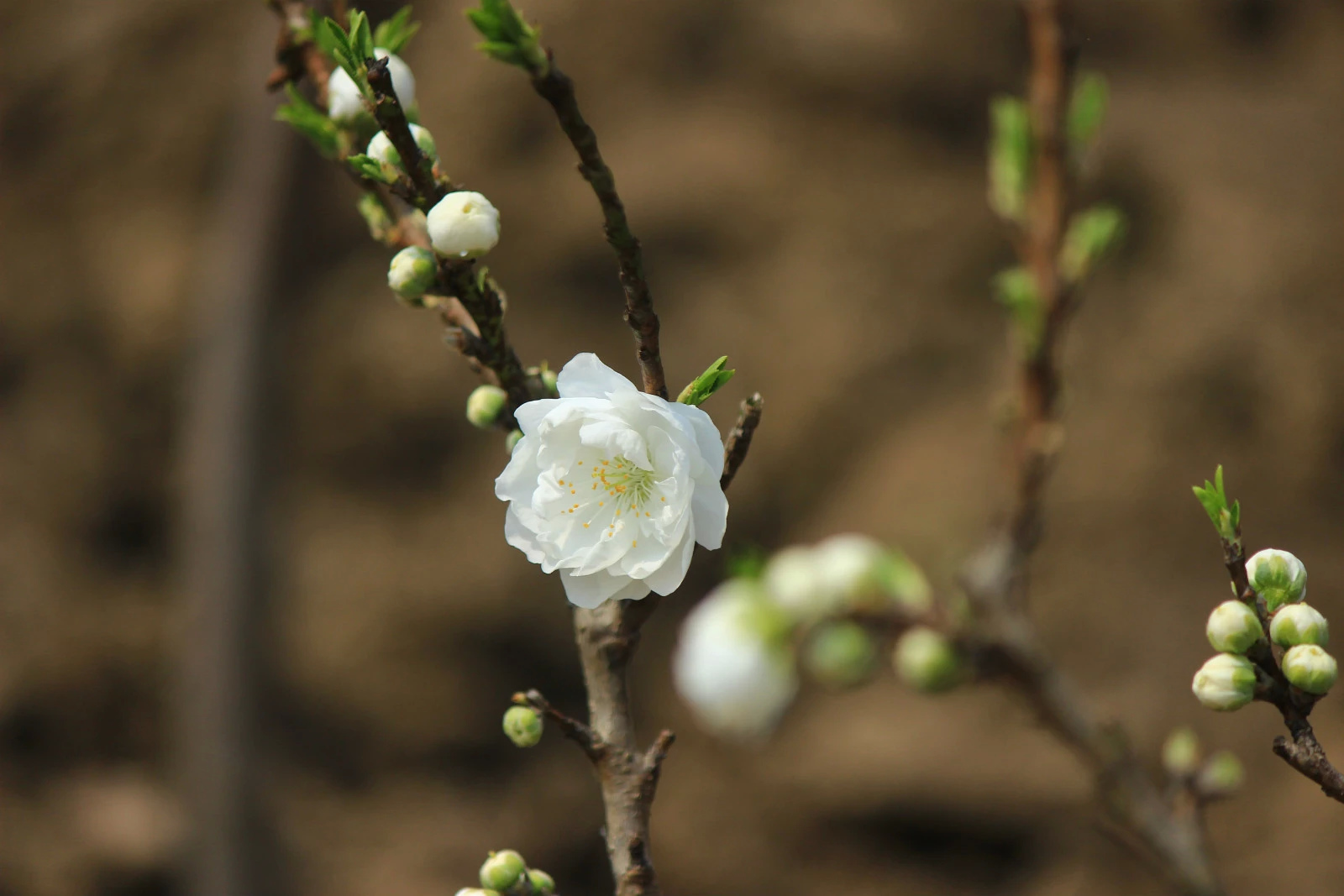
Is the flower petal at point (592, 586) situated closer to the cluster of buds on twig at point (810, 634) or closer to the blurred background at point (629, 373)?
the cluster of buds on twig at point (810, 634)

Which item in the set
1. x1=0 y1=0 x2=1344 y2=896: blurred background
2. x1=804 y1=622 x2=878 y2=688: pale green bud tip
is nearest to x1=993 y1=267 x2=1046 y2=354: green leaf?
x1=804 y1=622 x2=878 y2=688: pale green bud tip

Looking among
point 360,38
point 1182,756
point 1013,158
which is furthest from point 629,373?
point 360,38

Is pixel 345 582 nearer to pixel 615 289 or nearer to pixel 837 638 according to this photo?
pixel 615 289

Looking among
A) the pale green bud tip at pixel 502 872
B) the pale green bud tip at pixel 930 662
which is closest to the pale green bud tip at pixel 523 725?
the pale green bud tip at pixel 502 872

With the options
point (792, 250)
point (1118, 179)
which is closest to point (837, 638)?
point (792, 250)

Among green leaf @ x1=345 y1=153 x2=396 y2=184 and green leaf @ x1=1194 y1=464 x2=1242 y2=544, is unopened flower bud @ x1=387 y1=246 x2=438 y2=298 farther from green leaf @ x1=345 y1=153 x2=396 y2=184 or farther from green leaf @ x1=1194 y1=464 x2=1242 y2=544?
green leaf @ x1=1194 y1=464 x2=1242 y2=544

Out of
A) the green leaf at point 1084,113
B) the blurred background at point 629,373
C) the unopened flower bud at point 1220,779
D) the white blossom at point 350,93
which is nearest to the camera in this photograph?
the white blossom at point 350,93

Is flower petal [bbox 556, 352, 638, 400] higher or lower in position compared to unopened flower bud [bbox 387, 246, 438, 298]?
lower
